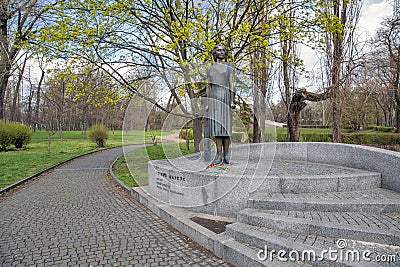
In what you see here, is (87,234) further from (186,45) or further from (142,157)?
(186,45)

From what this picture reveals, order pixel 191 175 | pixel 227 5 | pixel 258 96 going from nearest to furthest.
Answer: pixel 191 175 → pixel 258 96 → pixel 227 5

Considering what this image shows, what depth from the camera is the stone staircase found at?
132 inches

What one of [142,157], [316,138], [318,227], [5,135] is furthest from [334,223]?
[5,135]

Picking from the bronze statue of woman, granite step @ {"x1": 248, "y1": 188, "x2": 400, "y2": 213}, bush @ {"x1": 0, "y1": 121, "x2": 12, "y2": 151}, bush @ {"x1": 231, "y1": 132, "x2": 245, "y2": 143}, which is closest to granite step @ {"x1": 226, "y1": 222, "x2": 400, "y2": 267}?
granite step @ {"x1": 248, "y1": 188, "x2": 400, "y2": 213}

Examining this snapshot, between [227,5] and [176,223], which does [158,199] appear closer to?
[176,223]

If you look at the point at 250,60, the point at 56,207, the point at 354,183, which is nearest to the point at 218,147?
the point at 354,183

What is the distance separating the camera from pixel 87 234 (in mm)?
5273

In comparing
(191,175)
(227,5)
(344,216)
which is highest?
(227,5)

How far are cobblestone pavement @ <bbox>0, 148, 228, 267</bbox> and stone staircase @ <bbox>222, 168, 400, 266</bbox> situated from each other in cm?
65

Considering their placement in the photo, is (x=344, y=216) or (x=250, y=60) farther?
(x=250, y=60)

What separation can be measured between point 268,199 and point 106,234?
9.82ft

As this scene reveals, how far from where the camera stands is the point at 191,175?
5.63 meters

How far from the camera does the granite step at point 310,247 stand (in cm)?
318

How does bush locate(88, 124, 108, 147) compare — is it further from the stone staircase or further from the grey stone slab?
the stone staircase
